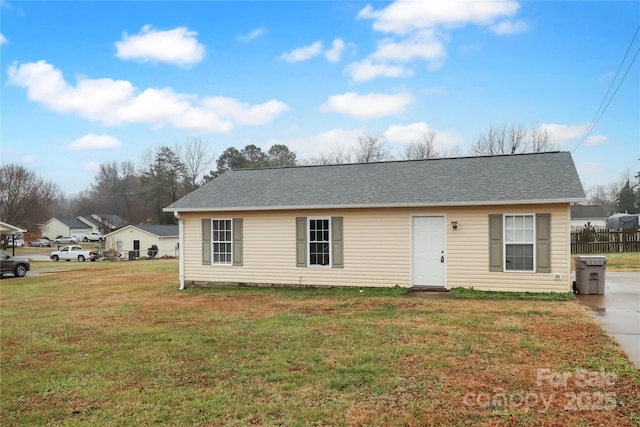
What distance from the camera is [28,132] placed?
20.0 meters

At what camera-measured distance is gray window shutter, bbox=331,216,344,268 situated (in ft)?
41.2

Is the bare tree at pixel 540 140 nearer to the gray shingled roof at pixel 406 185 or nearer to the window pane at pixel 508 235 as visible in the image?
the gray shingled roof at pixel 406 185

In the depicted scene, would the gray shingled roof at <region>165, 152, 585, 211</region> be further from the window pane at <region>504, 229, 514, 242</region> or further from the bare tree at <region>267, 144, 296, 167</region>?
the bare tree at <region>267, 144, 296, 167</region>

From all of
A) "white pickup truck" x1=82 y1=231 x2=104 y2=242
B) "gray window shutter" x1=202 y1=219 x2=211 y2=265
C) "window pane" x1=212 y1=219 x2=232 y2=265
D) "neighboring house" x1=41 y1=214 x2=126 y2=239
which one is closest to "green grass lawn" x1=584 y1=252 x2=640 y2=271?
"window pane" x1=212 y1=219 x2=232 y2=265

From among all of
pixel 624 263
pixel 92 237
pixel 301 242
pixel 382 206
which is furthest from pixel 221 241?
pixel 92 237

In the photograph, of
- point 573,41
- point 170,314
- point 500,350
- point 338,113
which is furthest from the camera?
point 338,113

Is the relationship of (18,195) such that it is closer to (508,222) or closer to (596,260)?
(508,222)

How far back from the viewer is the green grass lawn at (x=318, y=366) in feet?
13.8

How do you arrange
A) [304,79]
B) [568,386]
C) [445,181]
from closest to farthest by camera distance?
[568,386], [445,181], [304,79]

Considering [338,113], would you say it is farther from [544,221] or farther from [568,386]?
[568,386]

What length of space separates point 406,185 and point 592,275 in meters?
5.12

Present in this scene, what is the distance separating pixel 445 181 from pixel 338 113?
20.4 m

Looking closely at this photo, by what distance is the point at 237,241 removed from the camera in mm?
13539

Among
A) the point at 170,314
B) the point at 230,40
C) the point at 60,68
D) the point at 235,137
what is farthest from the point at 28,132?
the point at 235,137
